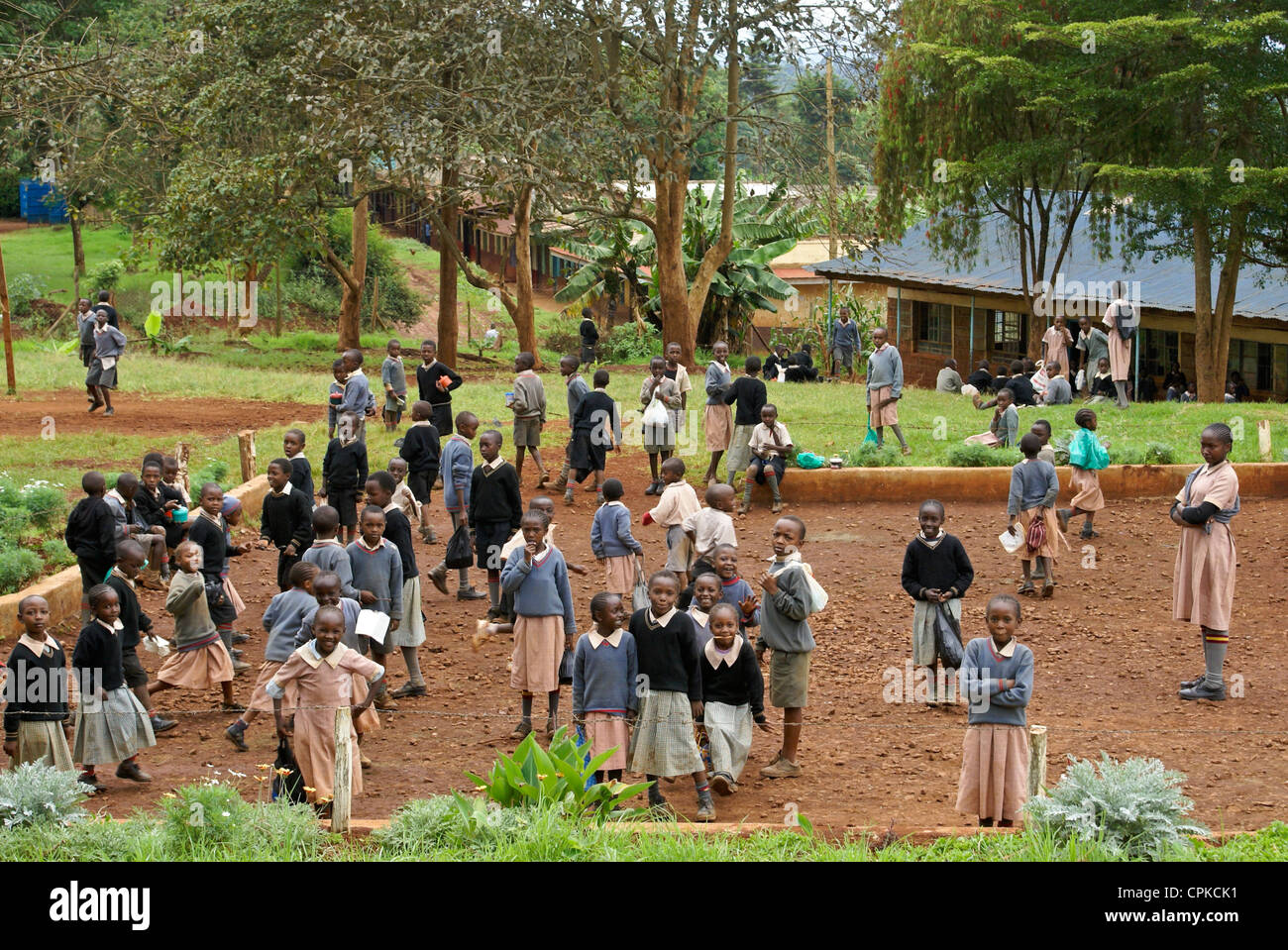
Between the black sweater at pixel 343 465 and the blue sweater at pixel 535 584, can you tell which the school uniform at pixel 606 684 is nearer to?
the blue sweater at pixel 535 584

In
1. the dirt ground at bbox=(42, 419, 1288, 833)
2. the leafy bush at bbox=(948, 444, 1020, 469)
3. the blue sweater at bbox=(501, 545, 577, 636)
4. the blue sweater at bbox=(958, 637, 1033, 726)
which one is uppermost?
the leafy bush at bbox=(948, 444, 1020, 469)

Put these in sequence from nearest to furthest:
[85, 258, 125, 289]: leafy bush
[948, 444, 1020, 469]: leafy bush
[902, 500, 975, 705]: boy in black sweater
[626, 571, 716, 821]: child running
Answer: [626, 571, 716, 821]: child running
[902, 500, 975, 705]: boy in black sweater
[948, 444, 1020, 469]: leafy bush
[85, 258, 125, 289]: leafy bush

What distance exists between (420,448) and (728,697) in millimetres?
6185

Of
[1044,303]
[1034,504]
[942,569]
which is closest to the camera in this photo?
[942,569]

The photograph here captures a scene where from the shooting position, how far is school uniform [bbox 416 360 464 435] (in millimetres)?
15453

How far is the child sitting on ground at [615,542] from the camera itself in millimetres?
10352

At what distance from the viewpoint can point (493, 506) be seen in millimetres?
11492

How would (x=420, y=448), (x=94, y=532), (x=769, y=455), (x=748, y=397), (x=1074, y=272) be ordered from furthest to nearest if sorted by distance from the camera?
(x=1074, y=272) → (x=748, y=397) → (x=769, y=455) → (x=420, y=448) → (x=94, y=532)

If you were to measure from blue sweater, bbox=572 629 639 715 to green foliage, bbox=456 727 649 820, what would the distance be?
0.55 metres

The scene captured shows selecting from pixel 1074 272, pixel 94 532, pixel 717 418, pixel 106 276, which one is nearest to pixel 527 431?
pixel 717 418

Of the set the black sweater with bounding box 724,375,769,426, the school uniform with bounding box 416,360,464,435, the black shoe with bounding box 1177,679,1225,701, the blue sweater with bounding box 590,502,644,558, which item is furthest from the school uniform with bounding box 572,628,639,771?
the school uniform with bounding box 416,360,464,435

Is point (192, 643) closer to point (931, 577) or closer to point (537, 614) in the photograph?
point (537, 614)

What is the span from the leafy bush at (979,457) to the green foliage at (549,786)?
9469mm

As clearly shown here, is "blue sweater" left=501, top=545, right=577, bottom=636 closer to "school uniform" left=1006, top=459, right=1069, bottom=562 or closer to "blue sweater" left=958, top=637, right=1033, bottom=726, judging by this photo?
"blue sweater" left=958, top=637, right=1033, bottom=726
